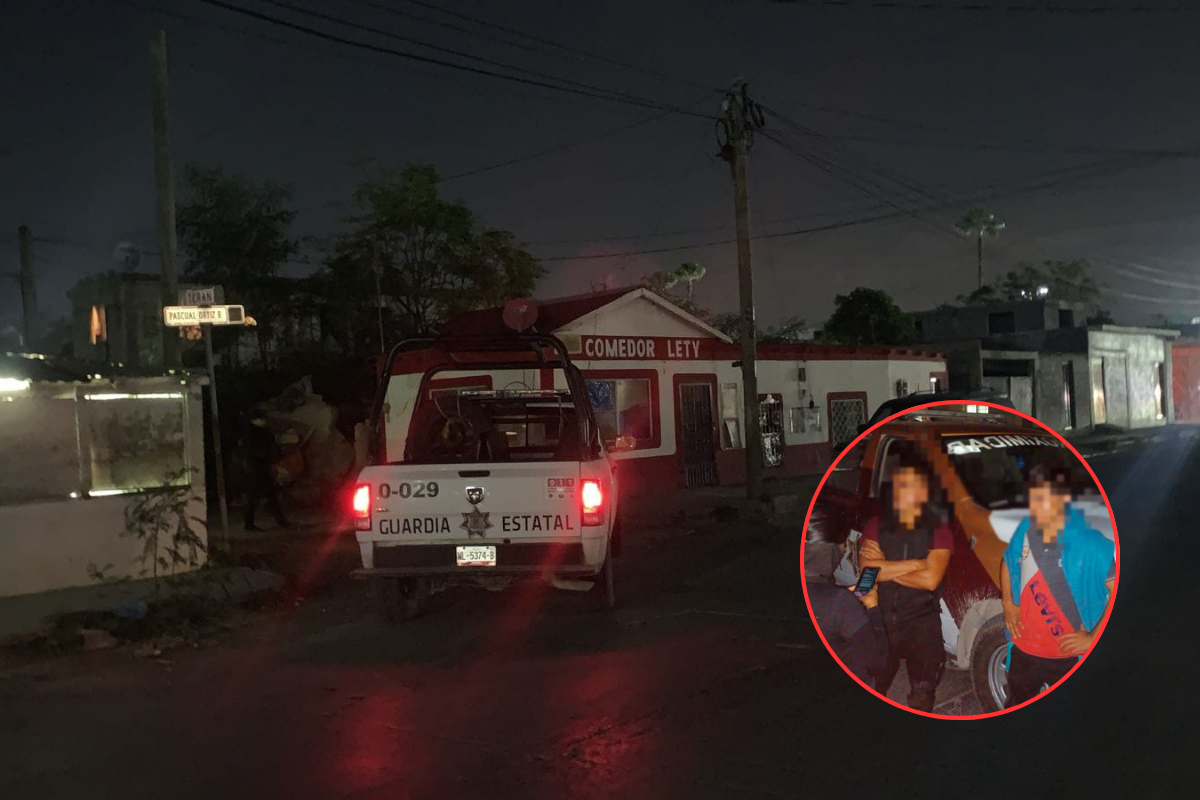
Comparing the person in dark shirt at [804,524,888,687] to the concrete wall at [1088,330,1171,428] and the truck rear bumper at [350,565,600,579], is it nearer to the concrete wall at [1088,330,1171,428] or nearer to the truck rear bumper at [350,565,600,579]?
the truck rear bumper at [350,565,600,579]

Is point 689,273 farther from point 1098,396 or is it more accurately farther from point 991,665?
point 991,665

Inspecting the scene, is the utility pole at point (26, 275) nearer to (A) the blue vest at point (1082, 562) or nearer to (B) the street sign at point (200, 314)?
(B) the street sign at point (200, 314)

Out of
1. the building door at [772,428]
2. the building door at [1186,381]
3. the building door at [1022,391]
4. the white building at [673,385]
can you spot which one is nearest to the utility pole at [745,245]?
the white building at [673,385]

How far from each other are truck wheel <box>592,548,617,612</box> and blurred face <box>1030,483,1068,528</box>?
6.80m

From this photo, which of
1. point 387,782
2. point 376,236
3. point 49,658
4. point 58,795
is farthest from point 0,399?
point 376,236

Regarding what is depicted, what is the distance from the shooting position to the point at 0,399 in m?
9.70

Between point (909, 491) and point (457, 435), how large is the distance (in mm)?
7378

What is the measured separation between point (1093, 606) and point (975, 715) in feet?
1.30

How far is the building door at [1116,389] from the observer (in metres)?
41.8

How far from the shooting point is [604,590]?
8.76 m

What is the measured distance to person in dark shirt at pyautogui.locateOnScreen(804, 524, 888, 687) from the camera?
2277 millimetres

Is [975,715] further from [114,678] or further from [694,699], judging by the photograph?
[114,678]

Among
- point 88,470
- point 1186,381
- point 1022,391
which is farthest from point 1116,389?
point 88,470

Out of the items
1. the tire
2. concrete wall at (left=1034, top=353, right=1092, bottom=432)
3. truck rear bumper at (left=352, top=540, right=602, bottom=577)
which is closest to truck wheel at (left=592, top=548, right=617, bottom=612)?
truck rear bumper at (left=352, top=540, right=602, bottom=577)
